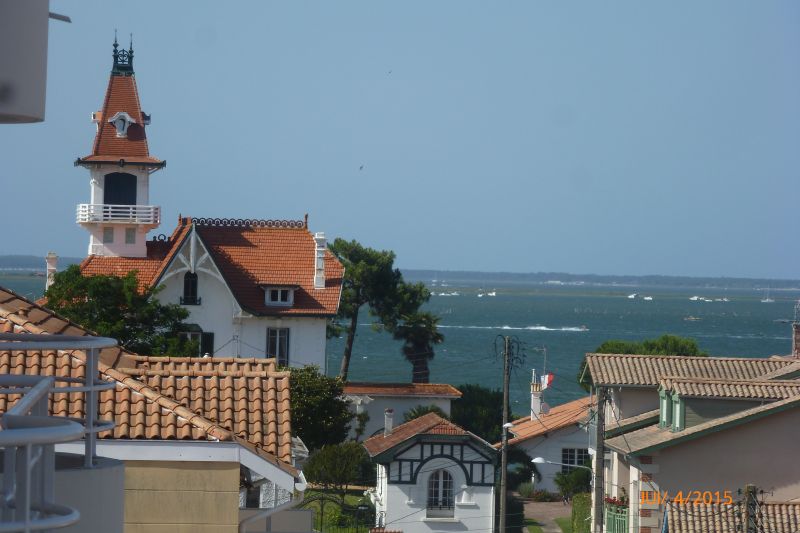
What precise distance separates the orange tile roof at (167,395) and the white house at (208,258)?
47.0 meters

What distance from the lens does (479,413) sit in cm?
6519

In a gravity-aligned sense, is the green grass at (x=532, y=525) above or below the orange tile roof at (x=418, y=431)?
below

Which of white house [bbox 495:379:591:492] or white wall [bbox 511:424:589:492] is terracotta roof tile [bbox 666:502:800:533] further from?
white wall [bbox 511:424:589:492]

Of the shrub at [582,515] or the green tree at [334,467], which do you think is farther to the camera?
the green tree at [334,467]

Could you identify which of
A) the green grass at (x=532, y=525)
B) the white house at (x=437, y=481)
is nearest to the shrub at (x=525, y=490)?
the green grass at (x=532, y=525)

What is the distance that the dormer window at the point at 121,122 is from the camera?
66375 mm

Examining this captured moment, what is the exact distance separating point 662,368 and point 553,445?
54.0ft

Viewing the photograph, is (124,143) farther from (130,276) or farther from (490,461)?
(490,461)

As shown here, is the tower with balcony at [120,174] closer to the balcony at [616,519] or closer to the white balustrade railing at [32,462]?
the balcony at [616,519]

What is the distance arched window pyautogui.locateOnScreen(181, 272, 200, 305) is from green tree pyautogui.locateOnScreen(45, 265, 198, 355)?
544 inches

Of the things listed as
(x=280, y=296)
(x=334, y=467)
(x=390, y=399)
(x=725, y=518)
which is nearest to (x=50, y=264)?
(x=280, y=296)

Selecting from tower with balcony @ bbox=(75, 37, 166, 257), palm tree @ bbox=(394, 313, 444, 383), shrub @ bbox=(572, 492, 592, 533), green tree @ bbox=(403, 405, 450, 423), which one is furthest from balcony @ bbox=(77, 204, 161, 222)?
shrub @ bbox=(572, 492, 592, 533)

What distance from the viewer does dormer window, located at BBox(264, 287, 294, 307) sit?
63.9 metres

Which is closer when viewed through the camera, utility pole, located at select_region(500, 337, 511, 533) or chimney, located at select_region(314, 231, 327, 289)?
utility pole, located at select_region(500, 337, 511, 533)
